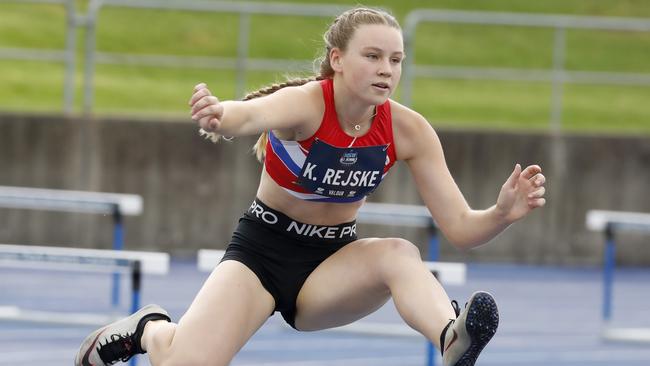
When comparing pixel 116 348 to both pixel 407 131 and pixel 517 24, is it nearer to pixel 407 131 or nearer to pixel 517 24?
pixel 407 131

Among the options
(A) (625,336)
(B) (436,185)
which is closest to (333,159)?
(B) (436,185)

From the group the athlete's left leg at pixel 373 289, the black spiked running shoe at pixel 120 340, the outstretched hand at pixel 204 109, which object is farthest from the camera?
the black spiked running shoe at pixel 120 340

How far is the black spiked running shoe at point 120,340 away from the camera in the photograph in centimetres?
616

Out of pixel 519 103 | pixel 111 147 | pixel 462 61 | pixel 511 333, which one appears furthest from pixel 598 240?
pixel 462 61

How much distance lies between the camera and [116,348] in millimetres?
6207

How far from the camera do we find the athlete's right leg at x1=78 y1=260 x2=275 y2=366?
570 centimetres

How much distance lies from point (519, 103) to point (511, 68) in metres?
1.34

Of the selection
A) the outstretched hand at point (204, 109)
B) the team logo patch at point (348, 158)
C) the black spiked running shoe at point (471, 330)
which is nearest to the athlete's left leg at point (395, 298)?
the black spiked running shoe at point (471, 330)

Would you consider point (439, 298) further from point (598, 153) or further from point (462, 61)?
point (462, 61)

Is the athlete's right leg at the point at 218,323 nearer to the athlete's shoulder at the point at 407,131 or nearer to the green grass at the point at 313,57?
the athlete's shoulder at the point at 407,131

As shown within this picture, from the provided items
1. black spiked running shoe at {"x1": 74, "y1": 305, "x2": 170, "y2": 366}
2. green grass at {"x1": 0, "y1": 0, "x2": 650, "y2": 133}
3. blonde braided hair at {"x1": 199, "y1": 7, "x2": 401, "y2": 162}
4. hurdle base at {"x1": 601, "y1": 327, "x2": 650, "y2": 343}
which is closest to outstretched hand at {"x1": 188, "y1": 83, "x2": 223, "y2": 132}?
blonde braided hair at {"x1": 199, "y1": 7, "x2": 401, "y2": 162}

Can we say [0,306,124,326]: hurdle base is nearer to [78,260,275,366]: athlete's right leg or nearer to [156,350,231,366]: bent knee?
[78,260,275,366]: athlete's right leg

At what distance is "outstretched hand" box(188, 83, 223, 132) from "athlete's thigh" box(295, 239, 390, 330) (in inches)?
43.7

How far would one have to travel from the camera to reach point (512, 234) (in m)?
15.2
